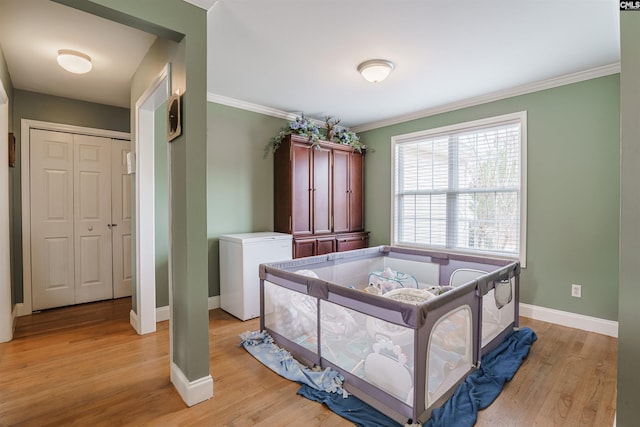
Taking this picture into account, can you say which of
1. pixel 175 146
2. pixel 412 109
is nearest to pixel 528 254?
pixel 412 109

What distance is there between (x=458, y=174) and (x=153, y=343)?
3700 millimetres

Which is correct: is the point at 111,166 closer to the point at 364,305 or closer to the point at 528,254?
the point at 364,305

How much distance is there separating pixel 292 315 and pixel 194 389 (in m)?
0.83

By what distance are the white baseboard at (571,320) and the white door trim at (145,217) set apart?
3778 millimetres

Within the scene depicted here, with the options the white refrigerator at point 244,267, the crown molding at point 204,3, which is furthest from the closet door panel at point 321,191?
the crown molding at point 204,3

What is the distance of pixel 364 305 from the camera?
6.05 feet

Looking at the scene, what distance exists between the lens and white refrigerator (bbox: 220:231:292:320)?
126 inches

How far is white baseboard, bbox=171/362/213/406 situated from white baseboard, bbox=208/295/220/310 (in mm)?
1628

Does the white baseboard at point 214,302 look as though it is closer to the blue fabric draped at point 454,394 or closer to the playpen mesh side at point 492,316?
the blue fabric draped at point 454,394

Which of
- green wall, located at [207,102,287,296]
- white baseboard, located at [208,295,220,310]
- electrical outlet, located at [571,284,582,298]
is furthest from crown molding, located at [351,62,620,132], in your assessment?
white baseboard, located at [208,295,220,310]

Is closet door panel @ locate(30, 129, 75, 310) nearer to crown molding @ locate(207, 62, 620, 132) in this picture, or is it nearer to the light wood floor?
the light wood floor

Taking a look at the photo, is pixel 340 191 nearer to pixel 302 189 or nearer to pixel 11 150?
pixel 302 189

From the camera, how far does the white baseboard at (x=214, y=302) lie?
3575mm

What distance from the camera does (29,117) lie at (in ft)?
11.1
